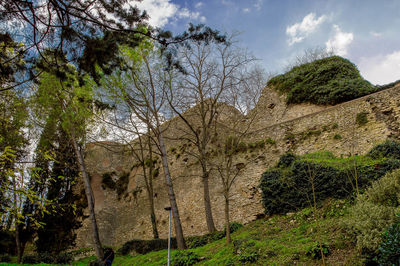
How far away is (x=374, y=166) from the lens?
6977 millimetres

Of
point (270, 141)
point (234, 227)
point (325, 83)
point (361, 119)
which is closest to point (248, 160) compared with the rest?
point (270, 141)

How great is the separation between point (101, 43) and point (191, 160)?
1116 centimetres

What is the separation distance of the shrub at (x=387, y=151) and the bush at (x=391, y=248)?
12.9 ft

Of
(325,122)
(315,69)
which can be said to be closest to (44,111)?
(325,122)

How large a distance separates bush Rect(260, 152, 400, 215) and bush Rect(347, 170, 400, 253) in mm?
757

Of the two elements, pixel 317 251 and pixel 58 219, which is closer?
pixel 317 251

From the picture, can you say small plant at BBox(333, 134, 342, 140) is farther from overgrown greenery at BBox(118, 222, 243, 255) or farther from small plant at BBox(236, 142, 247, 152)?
overgrown greenery at BBox(118, 222, 243, 255)

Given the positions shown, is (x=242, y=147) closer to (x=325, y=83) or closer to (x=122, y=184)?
(x=325, y=83)

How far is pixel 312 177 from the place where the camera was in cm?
651

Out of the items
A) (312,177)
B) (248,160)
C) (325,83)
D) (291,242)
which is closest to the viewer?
(291,242)

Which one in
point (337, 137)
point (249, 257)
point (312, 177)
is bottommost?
point (249, 257)

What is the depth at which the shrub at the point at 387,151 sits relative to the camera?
7.25 metres

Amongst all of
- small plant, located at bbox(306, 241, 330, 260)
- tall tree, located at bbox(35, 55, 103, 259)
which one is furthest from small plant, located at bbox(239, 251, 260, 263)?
tall tree, located at bbox(35, 55, 103, 259)

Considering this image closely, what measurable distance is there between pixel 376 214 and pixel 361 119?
597cm
